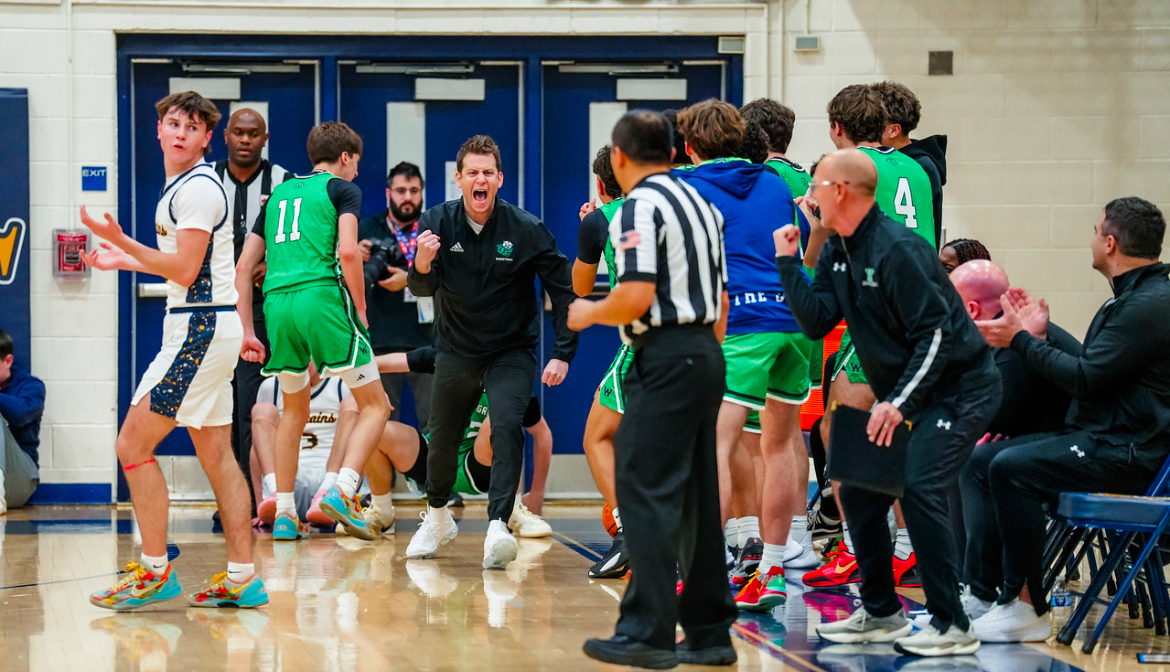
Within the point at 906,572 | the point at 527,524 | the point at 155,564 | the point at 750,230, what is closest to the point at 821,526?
the point at 906,572

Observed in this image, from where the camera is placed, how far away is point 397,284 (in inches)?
301

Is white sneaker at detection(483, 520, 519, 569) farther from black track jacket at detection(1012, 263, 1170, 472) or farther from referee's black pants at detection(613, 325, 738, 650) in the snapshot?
black track jacket at detection(1012, 263, 1170, 472)

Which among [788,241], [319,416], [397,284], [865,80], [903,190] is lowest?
[319,416]

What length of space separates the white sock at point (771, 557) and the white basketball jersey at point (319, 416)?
10.8 feet

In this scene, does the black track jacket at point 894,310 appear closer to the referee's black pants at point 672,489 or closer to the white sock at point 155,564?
the referee's black pants at point 672,489

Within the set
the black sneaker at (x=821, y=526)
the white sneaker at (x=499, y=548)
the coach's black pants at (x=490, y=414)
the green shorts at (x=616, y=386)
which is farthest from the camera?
the black sneaker at (x=821, y=526)

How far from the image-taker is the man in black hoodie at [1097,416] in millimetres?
4078

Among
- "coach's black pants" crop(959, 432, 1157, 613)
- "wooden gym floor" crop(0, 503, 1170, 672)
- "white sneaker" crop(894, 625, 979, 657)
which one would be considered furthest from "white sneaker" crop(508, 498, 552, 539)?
"white sneaker" crop(894, 625, 979, 657)

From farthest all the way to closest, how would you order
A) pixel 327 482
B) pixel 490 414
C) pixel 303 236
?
pixel 327 482 < pixel 303 236 < pixel 490 414

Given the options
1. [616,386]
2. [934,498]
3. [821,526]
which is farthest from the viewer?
[821,526]

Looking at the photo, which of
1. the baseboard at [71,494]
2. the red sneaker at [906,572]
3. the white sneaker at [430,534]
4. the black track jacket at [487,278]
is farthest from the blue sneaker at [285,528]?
the red sneaker at [906,572]

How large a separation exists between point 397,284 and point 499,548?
2745mm

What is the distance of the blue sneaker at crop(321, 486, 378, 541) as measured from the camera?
600cm

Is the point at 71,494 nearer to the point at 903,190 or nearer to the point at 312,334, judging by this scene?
the point at 312,334
